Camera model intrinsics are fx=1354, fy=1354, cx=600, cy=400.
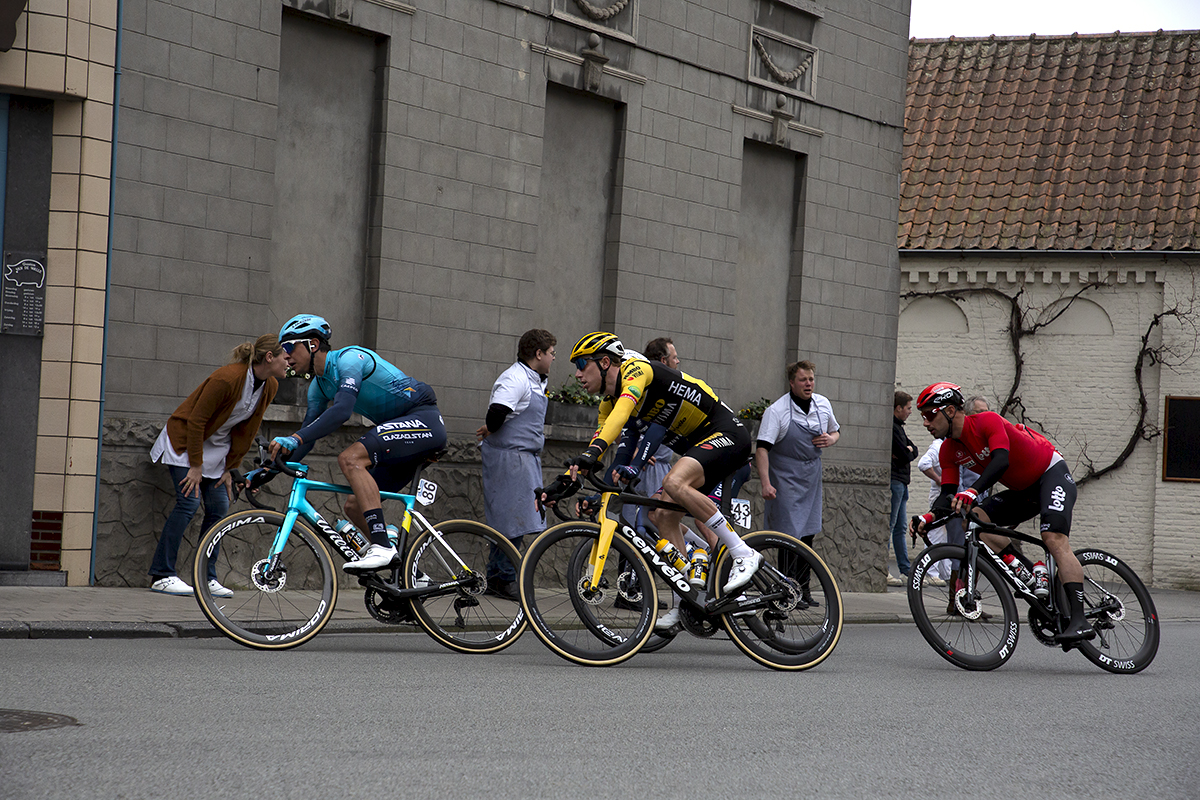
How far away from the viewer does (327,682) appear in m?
6.75

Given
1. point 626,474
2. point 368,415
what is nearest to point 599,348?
point 626,474

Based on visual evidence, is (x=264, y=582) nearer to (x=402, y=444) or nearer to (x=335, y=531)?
(x=335, y=531)

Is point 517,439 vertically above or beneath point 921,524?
above

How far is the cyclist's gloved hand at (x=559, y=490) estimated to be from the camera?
24.9 feet

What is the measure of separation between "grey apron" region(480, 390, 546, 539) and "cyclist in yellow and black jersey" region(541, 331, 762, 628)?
2.49 metres

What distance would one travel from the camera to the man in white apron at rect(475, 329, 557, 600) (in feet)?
35.5

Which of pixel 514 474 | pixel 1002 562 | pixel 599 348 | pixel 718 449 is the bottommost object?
pixel 1002 562

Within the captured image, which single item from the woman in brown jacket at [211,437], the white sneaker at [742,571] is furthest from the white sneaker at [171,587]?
the white sneaker at [742,571]

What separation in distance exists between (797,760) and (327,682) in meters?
2.55

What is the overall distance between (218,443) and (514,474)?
2335 mm

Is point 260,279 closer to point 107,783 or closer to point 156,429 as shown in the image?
point 156,429

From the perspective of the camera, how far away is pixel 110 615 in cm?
875

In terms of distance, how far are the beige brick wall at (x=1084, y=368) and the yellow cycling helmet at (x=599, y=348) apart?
15731 millimetres

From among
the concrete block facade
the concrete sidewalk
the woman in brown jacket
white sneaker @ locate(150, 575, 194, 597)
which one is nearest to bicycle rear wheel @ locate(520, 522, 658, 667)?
the concrete sidewalk
